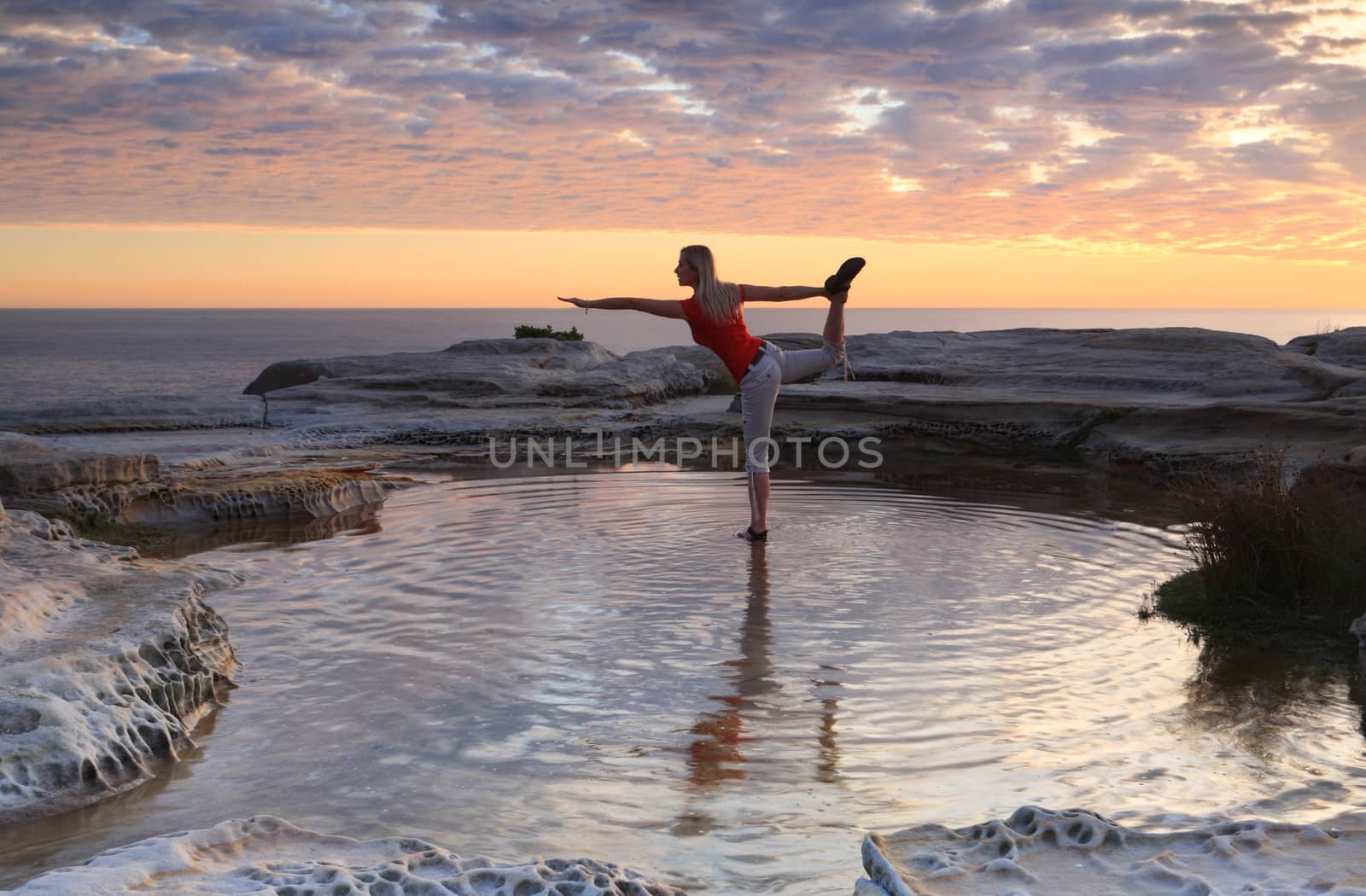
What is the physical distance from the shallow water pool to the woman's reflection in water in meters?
0.02

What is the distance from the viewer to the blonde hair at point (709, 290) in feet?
28.7

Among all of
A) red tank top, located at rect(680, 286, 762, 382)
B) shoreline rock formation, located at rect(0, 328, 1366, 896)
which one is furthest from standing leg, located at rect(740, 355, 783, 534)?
shoreline rock formation, located at rect(0, 328, 1366, 896)

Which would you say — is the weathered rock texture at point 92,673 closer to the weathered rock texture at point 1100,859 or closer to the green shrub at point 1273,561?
the weathered rock texture at point 1100,859

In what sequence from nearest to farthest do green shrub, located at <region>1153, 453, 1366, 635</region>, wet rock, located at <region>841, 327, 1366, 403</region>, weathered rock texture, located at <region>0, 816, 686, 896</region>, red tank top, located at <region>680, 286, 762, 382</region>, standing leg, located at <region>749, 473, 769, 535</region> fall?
weathered rock texture, located at <region>0, 816, 686, 896</region>
green shrub, located at <region>1153, 453, 1366, 635</region>
red tank top, located at <region>680, 286, 762, 382</region>
standing leg, located at <region>749, 473, 769, 535</region>
wet rock, located at <region>841, 327, 1366, 403</region>

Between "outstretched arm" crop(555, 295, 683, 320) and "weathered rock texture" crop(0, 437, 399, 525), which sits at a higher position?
"outstretched arm" crop(555, 295, 683, 320)

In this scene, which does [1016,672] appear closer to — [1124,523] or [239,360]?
[1124,523]

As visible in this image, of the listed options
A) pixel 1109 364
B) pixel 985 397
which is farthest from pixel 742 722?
pixel 1109 364

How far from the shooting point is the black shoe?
7898 millimetres

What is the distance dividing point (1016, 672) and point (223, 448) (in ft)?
35.0

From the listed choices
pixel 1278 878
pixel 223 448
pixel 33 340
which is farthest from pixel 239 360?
pixel 1278 878

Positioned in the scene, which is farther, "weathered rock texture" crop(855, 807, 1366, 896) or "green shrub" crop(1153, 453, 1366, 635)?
"green shrub" crop(1153, 453, 1366, 635)

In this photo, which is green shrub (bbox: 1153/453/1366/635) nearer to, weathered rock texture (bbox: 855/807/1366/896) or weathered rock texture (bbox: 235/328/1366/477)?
weathered rock texture (bbox: 235/328/1366/477)

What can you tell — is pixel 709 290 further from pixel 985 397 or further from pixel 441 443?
pixel 985 397

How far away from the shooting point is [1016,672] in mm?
5727
